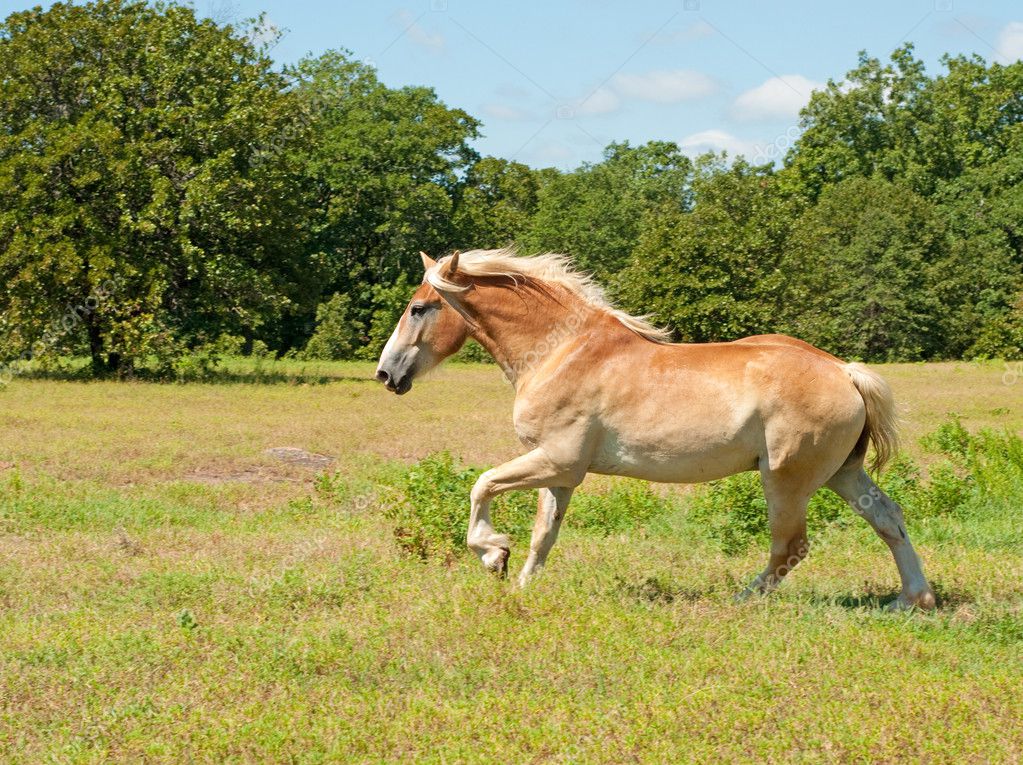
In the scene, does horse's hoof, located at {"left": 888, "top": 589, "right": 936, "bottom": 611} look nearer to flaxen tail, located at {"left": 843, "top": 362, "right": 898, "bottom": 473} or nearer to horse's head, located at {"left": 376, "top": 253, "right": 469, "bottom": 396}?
flaxen tail, located at {"left": 843, "top": 362, "right": 898, "bottom": 473}

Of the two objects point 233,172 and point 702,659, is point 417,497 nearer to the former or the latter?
point 702,659

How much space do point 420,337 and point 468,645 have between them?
2508 mm

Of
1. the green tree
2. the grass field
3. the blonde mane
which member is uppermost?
the green tree

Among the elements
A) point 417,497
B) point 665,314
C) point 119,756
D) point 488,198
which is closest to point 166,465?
point 417,497

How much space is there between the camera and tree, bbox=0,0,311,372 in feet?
84.7

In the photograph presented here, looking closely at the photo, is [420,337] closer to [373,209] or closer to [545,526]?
[545,526]

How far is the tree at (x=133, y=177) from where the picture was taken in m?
25.8

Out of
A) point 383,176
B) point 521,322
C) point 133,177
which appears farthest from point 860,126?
point 521,322

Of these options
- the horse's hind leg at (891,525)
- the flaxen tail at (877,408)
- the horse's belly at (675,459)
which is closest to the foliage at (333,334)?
the horse's belly at (675,459)

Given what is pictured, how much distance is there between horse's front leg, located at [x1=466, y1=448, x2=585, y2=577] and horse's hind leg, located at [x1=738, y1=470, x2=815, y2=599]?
133 cm

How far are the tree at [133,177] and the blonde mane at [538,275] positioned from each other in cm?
1970

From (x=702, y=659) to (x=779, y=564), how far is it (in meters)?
1.67

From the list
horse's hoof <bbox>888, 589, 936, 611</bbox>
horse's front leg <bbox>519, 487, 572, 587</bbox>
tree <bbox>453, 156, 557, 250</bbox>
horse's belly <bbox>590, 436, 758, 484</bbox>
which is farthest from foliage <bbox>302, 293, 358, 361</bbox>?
horse's hoof <bbox>888, 589, 936, 611</bbox>

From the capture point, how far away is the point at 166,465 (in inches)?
568
